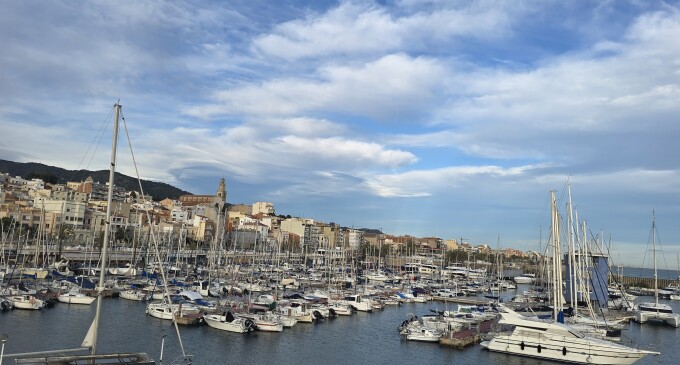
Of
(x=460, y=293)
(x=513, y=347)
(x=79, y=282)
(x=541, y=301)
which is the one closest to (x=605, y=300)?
(x=541, y=301)

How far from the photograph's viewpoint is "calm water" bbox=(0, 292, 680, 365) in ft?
83.1

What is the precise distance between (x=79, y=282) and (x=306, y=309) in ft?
71.7

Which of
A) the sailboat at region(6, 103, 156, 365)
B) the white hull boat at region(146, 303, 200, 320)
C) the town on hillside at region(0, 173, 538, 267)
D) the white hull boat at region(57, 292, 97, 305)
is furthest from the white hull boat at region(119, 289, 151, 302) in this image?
the sailboat at region(6, 103, 156, 365)

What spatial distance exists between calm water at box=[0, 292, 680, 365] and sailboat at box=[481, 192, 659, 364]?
61 centimetres

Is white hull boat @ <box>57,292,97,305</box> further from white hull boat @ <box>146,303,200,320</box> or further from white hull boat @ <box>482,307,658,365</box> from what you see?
white hull boat @ <box>482,307,658,365</box>

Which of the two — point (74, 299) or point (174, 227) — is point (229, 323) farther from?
point (174, 227)

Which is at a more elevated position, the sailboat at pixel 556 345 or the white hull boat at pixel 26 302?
the sailboat at pixel 556 345

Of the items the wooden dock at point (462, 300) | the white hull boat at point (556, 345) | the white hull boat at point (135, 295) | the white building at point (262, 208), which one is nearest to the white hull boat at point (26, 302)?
the white hull boat at point (135, 295)

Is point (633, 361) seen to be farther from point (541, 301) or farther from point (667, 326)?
point (541, 301)

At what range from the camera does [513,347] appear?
2781 cm

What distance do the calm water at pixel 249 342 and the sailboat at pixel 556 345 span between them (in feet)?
2.00

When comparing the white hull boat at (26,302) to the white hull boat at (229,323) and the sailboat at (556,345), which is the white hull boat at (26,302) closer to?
the white hull boat at (229,323)

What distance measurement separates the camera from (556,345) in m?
26.4

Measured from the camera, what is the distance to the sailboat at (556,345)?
25031mm
